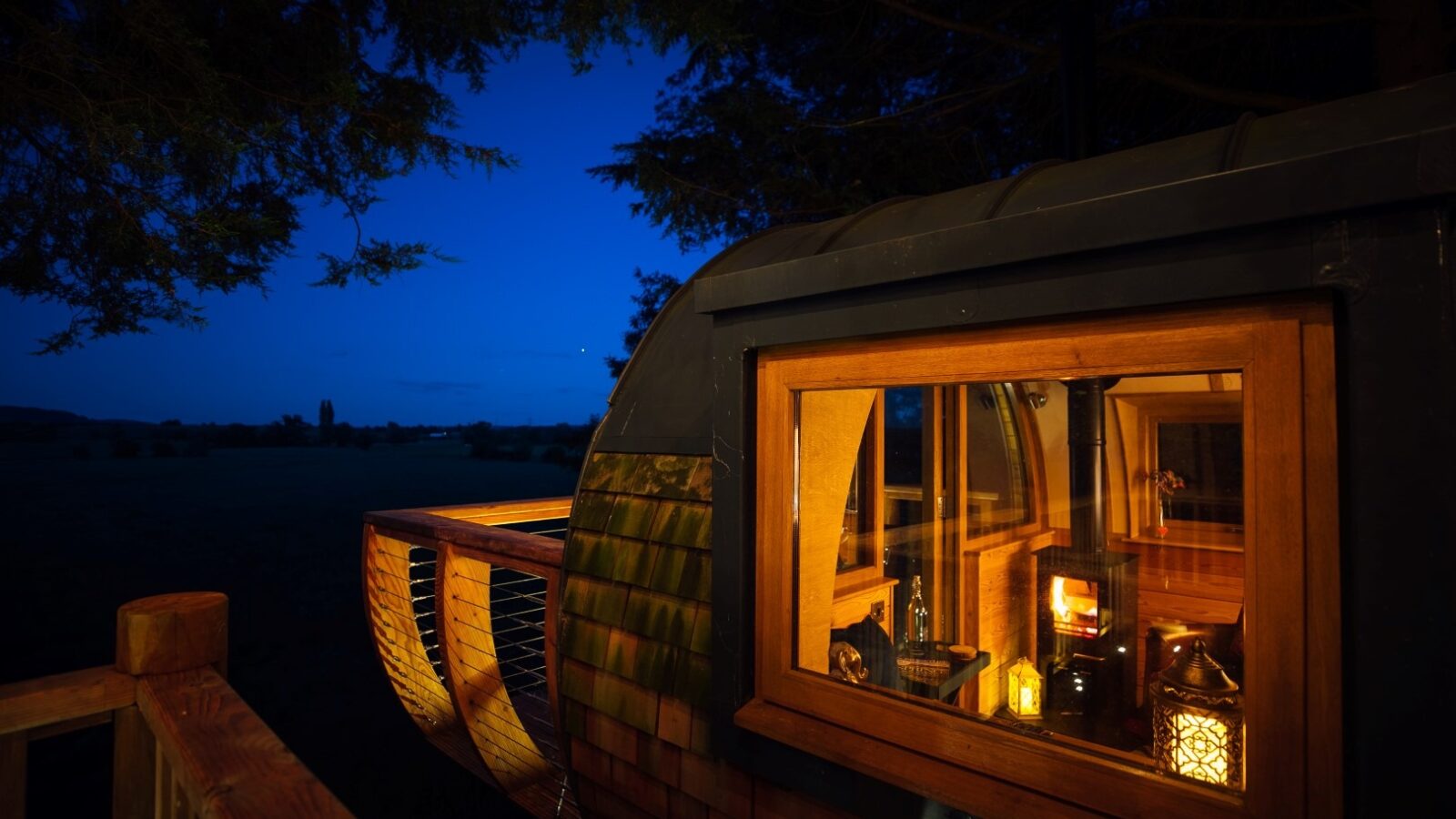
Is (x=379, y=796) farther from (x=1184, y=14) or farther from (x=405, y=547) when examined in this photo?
(x=1184, y=14)

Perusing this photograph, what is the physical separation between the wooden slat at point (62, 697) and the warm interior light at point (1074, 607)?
10.6 ft

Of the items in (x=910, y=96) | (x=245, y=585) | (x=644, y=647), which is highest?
(x=910, y=96)

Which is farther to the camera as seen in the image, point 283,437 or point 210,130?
point 283,437

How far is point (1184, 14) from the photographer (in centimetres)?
592

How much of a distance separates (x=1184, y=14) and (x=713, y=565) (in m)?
6.57

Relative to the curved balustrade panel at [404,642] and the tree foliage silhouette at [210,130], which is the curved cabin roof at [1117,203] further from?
the tree foliage silhouette at [210,130]

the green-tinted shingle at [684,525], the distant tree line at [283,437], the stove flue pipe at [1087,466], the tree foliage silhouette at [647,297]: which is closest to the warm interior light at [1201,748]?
the green-tinted shingle at [684,525]

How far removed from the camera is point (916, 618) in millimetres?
2545

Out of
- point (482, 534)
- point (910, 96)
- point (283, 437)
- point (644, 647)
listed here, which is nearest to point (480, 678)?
point (482, 534)

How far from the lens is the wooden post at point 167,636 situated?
1.65m

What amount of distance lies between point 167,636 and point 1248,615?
231 cm

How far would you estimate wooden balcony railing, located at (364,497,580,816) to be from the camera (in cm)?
314

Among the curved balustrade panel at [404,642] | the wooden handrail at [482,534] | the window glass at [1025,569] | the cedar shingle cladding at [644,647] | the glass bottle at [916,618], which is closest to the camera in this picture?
the window glass at [1025,569]

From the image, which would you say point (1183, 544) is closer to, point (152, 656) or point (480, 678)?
point (480, 678)
